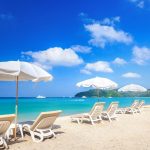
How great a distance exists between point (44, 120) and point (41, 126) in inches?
8.5

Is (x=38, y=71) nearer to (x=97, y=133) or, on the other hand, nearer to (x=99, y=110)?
(x=97, y=133)

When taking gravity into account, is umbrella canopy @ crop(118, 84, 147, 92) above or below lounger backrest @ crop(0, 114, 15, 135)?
above

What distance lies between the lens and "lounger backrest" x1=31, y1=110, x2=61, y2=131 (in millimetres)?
7374

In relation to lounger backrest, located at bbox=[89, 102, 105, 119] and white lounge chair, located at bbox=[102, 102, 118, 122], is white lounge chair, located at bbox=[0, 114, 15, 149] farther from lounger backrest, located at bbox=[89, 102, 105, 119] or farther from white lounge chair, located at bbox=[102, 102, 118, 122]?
white lounge chair, located at bbox=[102, 102, 118, 122]

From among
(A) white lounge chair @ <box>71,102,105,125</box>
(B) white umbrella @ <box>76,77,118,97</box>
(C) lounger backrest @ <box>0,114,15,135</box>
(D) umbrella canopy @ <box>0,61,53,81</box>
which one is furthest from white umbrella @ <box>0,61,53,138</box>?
(B) white umbrella @ <box>76,77,118,97</box>

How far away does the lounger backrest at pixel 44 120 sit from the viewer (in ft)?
24.2

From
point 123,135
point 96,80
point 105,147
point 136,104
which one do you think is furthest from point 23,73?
point 136,104

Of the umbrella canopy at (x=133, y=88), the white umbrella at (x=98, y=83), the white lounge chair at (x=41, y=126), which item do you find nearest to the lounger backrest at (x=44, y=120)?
the white lounge chair at (x=41, y=126)

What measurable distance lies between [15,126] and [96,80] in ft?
22.6

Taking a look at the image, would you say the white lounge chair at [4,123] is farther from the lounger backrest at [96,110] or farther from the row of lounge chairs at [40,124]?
the lounger backrest at [96,110]

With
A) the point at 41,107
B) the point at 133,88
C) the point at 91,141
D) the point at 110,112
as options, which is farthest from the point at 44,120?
the point at 41,107

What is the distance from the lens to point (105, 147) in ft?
22.1

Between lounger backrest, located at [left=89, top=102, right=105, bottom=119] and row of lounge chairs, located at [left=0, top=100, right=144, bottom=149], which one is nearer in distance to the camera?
row of lounge chairs, located at [left=0, top=100, right=144, bottom=149]

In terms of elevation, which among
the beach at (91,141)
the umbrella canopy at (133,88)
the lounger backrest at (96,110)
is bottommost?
the beach at (91,141)
